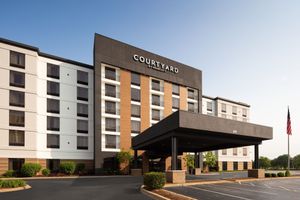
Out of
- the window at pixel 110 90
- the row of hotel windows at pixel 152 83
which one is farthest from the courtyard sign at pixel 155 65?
the window at pixel 110 90

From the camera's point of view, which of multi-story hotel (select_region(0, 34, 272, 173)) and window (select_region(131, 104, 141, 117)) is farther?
window (select_region(131, 104, 141, 117))

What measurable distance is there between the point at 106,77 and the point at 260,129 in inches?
1051

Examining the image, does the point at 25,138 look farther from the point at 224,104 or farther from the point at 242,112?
the point at 242,112

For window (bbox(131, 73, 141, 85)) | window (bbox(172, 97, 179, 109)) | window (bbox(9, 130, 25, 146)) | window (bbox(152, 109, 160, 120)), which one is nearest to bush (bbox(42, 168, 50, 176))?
window (bbox(9, 130, 25, 146))

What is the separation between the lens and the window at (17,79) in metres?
39.9

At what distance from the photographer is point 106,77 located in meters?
48.3

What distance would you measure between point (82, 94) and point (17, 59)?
37.0 ft

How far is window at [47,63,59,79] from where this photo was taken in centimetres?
4424

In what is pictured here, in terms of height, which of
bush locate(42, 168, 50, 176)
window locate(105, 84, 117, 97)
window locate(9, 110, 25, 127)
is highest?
window locate(105, 84, 117, 97)

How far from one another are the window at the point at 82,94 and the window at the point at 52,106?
3.77 metres

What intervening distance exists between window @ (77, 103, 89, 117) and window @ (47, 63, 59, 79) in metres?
5.93

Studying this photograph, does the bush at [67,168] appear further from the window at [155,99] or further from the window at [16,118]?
the window at [155,99]

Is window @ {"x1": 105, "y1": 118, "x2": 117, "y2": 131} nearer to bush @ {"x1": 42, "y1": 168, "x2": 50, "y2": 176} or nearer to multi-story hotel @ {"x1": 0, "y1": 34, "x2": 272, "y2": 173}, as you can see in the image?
multi-story hotel @ {"x1": 0, "y1": 34, "x2": 272, "y2": 173}

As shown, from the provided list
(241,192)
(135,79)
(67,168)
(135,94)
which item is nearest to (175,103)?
(135,94)
